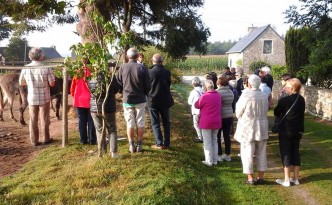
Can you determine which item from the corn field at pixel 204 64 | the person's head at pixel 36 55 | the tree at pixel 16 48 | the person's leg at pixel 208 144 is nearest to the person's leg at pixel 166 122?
the person's leg at pixel 208 144

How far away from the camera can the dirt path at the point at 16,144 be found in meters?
6.98

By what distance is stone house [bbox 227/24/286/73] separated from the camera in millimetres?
47906

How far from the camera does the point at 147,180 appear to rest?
220 inches

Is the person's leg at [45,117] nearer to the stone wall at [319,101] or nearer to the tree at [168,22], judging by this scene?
the tree at [168,22]

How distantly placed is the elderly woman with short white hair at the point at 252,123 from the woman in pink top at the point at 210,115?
2.84ft

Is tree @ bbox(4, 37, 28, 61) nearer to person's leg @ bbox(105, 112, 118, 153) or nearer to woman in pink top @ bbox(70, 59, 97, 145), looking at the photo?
woman in pink top @ bbox(70, 59, 97, 145)

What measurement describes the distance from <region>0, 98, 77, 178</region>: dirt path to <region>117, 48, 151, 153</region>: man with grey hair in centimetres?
227

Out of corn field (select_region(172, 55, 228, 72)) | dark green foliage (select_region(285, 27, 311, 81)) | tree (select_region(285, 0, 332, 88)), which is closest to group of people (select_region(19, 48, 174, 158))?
tree (select_region(285, 0, 332, 88))

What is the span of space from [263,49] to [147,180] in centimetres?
4571

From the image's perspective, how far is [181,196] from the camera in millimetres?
5262

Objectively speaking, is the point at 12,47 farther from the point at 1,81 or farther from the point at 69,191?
the point at 69,191

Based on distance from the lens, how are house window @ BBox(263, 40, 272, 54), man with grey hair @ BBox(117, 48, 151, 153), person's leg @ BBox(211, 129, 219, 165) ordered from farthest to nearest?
house window @ BBox(263, 40, 272, 54) < person's leg @ BBox(211, 129, 219, 165) < man with grey hair @ BBox(117, 48, 151, 153)

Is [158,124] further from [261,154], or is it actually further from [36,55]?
[36,55]

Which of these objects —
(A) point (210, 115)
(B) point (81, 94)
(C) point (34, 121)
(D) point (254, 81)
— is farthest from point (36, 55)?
(D) point (254, 81)
